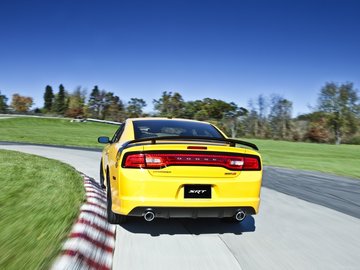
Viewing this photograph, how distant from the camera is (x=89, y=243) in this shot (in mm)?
3871

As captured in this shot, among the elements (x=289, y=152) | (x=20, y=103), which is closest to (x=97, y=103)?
(x=20, y=103)

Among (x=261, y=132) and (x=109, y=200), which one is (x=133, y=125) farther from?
(x=261, y=132)

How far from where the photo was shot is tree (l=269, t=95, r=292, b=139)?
2702 inches

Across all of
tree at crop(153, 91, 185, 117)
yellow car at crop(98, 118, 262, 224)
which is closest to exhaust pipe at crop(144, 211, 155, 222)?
yellow car at crop(98, 118, 262, 224)

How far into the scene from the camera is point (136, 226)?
16.1ft

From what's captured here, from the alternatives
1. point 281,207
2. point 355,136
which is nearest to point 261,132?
point 355,136

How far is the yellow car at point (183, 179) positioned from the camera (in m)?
4.06

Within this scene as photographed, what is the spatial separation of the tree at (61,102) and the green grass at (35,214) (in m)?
112

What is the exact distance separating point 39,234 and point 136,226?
4.25 feet

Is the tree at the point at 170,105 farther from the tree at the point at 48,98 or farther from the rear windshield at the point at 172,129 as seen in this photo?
the rear windshield at the point at 172,129

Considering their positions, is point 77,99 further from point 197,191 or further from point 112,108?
point 197,191

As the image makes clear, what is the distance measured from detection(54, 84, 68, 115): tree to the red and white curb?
115m

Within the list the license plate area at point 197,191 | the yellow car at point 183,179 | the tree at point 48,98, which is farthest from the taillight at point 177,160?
the tree at point 48,98

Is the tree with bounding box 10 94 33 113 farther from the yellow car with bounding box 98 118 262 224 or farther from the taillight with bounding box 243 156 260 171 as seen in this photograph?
the taillight with bounding box 243 156 260 171
